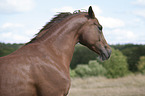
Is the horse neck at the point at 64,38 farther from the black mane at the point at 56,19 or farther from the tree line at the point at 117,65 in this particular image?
the tree line at the point at 117,65

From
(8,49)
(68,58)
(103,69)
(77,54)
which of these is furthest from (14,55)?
(77,54)

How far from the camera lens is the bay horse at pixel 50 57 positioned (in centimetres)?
357

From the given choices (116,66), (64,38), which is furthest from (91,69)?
(64,38)

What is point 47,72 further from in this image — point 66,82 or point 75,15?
point 75,15

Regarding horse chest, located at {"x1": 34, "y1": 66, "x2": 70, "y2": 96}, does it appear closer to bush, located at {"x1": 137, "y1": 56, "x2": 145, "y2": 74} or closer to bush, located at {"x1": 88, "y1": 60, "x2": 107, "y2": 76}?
bush, located at {"x1": 88, "y1": 60, "x2": 107, "y2": 76}

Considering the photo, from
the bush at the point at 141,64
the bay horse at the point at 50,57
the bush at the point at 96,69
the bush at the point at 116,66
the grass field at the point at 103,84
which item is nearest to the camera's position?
the bay horse at the point at 50,57

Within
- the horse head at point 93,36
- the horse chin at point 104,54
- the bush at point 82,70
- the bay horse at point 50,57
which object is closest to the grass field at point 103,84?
the bush at point 82,70

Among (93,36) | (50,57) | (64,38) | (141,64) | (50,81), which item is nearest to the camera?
(50,81)

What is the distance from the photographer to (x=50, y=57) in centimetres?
392

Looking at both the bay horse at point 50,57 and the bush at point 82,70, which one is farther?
the bush at point 82,70

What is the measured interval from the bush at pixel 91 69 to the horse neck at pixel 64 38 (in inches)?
606

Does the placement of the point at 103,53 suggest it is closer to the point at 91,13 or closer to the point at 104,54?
the point at 104,54

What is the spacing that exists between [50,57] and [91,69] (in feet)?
52.5

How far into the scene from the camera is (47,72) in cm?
373
